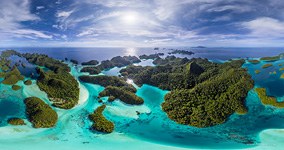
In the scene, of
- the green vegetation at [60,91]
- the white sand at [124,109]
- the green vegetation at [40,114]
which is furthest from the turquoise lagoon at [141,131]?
the green vegetation at [60,91]

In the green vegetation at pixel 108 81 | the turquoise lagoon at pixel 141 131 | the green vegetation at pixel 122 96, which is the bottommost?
the turquoise lagoon at pixel 141 131

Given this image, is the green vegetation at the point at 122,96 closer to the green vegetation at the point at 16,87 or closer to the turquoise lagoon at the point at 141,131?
the turquoise lagoon at the point at 141,131

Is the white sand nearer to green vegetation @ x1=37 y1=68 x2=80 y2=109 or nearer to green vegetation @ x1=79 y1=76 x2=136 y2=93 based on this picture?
green vegetation @ x1=37 y1=68 x2=80 y2=109

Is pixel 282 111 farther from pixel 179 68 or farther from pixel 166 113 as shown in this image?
pixel 179 68

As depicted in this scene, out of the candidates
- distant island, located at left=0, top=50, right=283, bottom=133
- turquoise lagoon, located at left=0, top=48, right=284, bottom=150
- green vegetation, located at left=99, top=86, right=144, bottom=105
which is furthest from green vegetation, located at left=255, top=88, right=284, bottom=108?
green vegetation, located at left=99, top=86, right=144, bottom=105

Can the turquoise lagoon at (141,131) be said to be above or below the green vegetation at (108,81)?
below

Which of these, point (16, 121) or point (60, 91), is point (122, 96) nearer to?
point (60, 91)
